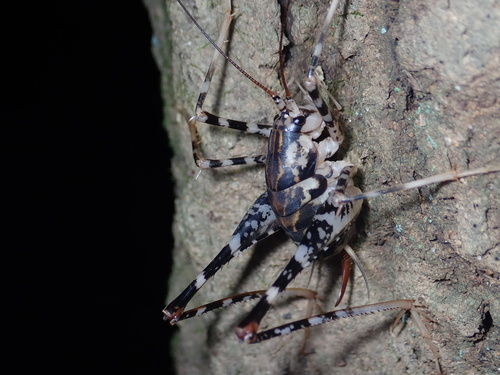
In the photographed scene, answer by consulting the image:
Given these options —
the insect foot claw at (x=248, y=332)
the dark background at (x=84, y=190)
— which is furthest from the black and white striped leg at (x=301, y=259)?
the dark background at (x=84, y=190)

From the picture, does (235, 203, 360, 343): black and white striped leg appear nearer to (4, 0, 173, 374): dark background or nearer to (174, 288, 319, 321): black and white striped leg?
(174, 288, 319, 321): black and white striped leg

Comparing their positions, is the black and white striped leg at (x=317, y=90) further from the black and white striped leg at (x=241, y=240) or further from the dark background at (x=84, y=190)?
the dark background at (x=84, y=190)

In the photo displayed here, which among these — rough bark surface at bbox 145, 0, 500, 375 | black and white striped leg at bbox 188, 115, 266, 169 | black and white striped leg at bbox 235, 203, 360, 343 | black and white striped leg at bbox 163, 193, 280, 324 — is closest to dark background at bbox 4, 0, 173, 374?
rough bark surface at bbox 145, 0, 500, 375

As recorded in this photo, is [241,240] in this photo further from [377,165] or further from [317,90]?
[317,90]

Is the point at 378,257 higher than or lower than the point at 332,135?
lower

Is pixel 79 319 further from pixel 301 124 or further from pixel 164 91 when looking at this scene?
pixel 301 124

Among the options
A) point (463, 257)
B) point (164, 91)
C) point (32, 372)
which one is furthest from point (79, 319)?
point (463, 257)
